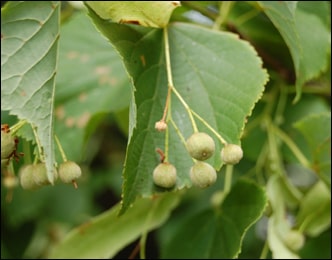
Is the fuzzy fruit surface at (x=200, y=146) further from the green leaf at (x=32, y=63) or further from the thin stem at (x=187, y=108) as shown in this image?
the green leaf at (x=32, y=63)

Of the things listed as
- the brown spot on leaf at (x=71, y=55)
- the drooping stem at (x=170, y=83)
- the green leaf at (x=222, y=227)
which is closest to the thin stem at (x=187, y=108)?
the drooping stem at (x=170, y=83)

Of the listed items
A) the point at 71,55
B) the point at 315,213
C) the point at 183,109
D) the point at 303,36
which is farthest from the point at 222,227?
the point at 71,55

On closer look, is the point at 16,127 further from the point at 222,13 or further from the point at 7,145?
the point at 222,13

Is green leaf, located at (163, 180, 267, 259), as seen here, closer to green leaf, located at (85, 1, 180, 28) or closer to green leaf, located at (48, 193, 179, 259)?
green leaf, located at (48, 193, 179, 259)

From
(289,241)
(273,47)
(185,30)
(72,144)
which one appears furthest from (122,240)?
(273,47)

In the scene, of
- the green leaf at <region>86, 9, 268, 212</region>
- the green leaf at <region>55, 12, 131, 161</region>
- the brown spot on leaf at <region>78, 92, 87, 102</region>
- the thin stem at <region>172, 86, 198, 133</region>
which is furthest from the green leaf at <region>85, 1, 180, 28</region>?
the brown spot on leaf at <region>78, 92, 87, 102</region>

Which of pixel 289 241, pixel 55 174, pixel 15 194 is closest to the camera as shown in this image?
pixel 55 174

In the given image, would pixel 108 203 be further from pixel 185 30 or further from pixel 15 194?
pixel 185 30
